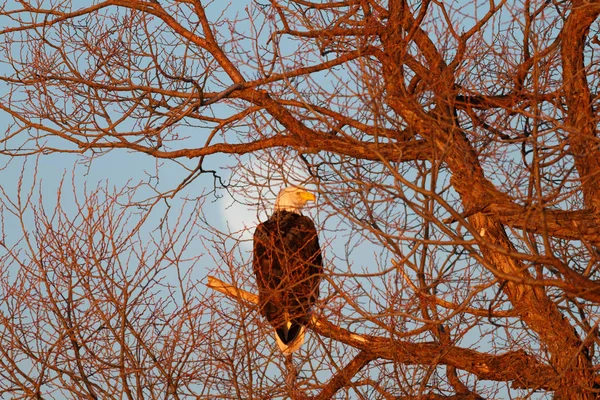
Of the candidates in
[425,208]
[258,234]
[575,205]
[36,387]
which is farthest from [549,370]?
[36,387]

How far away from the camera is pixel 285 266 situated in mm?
6672

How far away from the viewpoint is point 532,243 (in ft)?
15.8

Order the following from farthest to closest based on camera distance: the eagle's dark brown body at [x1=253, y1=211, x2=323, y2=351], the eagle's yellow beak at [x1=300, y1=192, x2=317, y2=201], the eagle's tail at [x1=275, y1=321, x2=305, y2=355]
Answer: the eagle's yellow beak at [x1=300, y1=192, x2=317, y2=201]
the eagle's tail at [x1=275, y1=321, x2=305, y2=355]
the eagle's dark brown body at [x1=253, y1=211, x2=323, y2=351]

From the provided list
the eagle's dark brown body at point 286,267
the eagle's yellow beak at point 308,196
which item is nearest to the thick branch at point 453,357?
the eagle's dark brown body at point 286,267

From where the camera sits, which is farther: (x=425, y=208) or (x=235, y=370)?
(x=235, y=370)

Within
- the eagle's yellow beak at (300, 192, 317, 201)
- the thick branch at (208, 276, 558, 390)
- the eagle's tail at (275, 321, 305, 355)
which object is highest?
the eagle's yellow beak at (300, 192, 317, 201)

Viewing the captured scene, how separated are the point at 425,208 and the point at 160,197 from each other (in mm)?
4370

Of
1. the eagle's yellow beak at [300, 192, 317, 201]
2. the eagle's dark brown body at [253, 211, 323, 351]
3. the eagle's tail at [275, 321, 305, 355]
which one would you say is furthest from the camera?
the eagle's yellow beak at [300, 192, 317, 201]

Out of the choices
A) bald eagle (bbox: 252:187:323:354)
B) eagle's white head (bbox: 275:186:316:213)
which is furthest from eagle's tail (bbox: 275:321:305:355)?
eagle's white head (bbox: 275:186:316:213)

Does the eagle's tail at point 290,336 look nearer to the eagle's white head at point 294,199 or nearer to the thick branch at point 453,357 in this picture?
the thick branch at point 453,357

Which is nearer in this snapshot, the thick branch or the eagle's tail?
the thick branch

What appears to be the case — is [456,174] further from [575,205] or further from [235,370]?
[235,370]

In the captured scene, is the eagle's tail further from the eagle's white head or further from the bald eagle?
the eagle's white head

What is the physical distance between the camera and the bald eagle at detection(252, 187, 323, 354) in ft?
21.9
